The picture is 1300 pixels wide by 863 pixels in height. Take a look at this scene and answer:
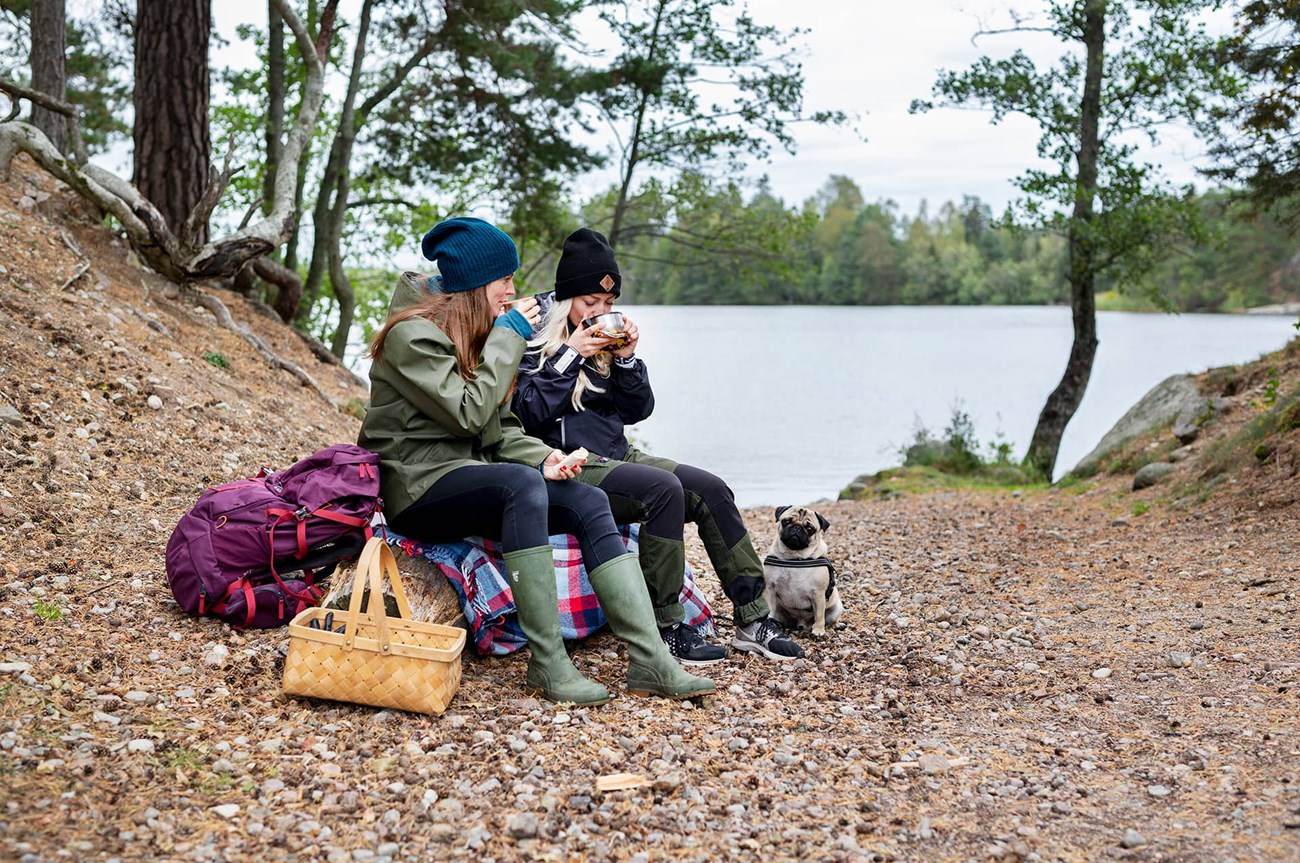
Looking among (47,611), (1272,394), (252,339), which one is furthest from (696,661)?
(1272,394)

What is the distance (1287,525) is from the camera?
25.6ft

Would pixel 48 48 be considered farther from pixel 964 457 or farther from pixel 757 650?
pixel 964 457

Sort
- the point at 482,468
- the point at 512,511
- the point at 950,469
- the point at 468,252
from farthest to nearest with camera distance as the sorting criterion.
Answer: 1. the point at 950,469
2. the point at 468,252
3. the point at 482,468
4. the point at 512,511

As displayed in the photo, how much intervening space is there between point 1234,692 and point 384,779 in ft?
11.4

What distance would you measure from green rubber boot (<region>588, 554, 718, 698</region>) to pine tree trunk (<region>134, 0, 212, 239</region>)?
746 centimetres

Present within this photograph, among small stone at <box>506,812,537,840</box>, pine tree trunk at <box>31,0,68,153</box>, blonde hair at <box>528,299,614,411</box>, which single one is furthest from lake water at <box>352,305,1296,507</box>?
small stone at <box>506,812,537,840</box>

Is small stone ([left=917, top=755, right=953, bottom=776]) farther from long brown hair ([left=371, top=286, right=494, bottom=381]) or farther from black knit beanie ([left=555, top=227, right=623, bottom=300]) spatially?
black knit beanie ([left=555, top=227, right=623, bottom=300])

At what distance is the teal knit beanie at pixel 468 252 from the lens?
15.3 ft

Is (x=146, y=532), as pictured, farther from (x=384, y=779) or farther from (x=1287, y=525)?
(x=1287, y=525)

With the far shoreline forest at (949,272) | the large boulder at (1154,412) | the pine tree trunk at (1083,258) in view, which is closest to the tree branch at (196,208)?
the pine tree trunk at (1083,258)

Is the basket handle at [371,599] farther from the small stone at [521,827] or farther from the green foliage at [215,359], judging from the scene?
the green foliage at [215,359]

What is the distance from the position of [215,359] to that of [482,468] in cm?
563

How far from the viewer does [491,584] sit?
494 cm

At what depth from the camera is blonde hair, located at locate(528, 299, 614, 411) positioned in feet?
16.9
